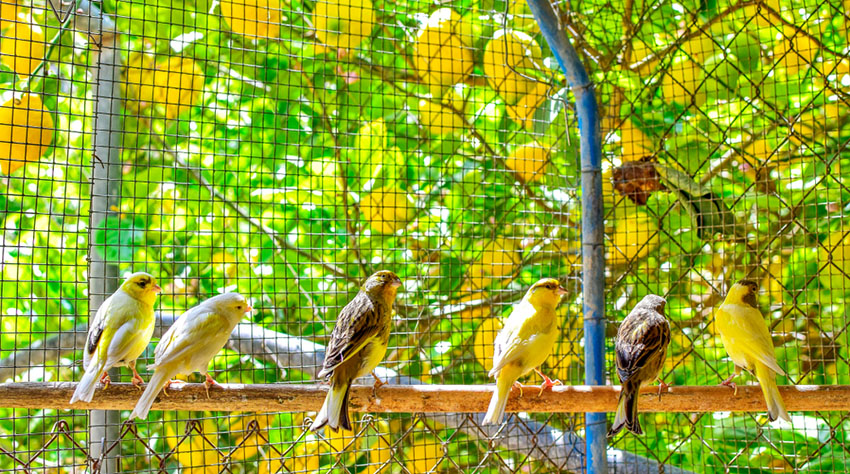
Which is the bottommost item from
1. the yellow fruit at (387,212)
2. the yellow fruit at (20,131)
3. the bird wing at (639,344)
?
the bird wing at (639,344)

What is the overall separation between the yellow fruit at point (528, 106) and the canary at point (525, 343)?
44.8 inches

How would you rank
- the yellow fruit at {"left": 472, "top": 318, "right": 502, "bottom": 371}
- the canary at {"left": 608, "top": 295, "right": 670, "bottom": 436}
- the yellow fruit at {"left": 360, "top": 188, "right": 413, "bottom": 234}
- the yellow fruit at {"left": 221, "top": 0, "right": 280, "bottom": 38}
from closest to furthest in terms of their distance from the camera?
the canary at {"left": 608, "top": 295, "right": 670, "bottom": 436} < the yellow fruit at {"left": 221, "top": 0, "right": 280, "bottom": 38} < the yellow fruit at {"left": 472, "top": 318, "right": 502, "bottom": 371} < the yellow fruit at {"left": 360, "top": 188, "right": 413, "bottom": 234}

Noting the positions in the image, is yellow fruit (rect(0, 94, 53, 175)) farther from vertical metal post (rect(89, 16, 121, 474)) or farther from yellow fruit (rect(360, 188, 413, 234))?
yellow fruit (rect(360, 188, 413, 234))

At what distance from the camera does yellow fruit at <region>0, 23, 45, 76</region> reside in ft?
8.33

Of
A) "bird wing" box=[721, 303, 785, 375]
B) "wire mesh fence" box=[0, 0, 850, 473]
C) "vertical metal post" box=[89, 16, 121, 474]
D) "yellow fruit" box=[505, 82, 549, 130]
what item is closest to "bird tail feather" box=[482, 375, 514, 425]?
"wire mesh fence" box=[0, 0, 850, 473]

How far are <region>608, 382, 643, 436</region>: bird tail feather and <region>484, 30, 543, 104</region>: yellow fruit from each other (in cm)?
155

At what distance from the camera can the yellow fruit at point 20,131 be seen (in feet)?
8.14

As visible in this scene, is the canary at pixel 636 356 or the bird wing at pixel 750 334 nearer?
the canary at pixel 636 356

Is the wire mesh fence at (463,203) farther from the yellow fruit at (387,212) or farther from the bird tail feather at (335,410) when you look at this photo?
the bird tail feather at (335,410)

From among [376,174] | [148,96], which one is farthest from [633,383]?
[148,96]

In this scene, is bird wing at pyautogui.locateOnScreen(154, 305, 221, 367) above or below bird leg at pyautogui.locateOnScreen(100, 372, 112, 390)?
above

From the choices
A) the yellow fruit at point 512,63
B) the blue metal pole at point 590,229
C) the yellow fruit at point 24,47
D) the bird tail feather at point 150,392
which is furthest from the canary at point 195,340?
the yellow fruit at point 512,63

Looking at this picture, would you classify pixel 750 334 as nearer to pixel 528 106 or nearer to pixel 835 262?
pixel 835 262

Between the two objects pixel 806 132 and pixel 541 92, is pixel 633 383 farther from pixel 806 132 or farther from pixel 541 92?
pixel 806 132
